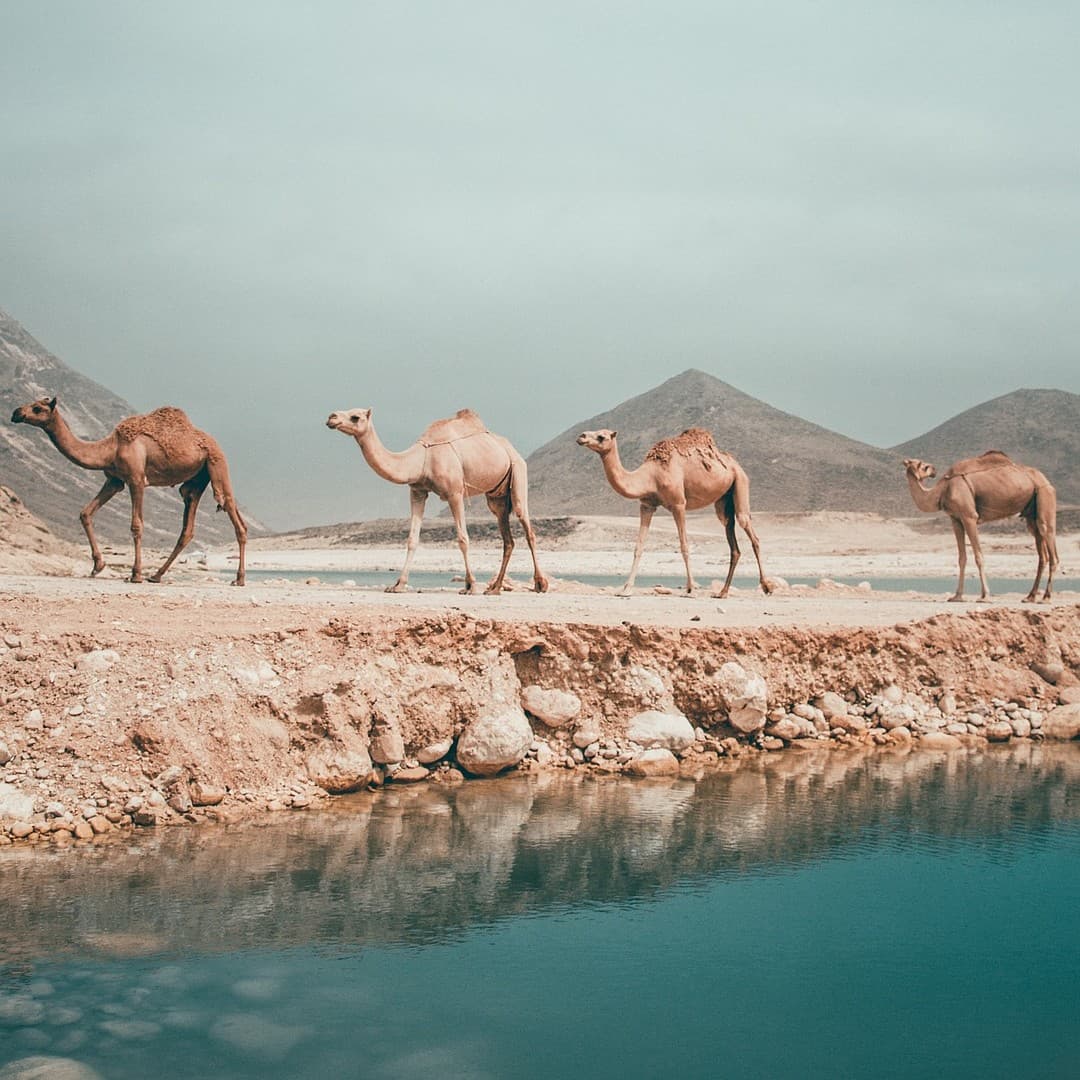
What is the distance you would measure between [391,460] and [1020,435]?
12470 cm

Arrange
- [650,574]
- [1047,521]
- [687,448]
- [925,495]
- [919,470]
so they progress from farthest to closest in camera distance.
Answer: [650,574], [919,470], [925,495], [1047,521], [687,448]

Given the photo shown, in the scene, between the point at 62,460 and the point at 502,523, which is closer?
the point at 502,523

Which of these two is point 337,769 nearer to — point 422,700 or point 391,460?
point 422,700

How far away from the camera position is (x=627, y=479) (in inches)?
660

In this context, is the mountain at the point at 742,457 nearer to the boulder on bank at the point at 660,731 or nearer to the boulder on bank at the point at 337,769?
the boulder on bank at the point at 660,731

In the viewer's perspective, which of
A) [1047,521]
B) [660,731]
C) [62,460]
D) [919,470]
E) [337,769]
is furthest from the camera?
[62,460]

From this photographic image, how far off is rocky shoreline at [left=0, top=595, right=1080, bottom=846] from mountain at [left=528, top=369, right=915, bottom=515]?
2881 inches

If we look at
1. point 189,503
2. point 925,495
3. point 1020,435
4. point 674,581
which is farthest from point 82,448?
point 1020,435

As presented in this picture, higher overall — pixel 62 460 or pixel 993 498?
pixel 62 460

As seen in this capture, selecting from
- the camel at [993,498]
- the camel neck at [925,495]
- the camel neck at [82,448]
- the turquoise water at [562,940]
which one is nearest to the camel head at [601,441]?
the camel at [993,498]

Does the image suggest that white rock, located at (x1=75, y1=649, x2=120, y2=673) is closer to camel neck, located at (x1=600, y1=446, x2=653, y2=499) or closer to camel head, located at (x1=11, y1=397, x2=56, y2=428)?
camel head, located at (x1=11, y1=397, x2=56, y2=428)

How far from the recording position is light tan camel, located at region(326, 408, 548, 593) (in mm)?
14477

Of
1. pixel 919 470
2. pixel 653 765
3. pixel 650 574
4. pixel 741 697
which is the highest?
pixel 919 470

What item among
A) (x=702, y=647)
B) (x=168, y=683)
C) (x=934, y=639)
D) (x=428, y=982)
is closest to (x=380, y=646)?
(x=168, y=683)
